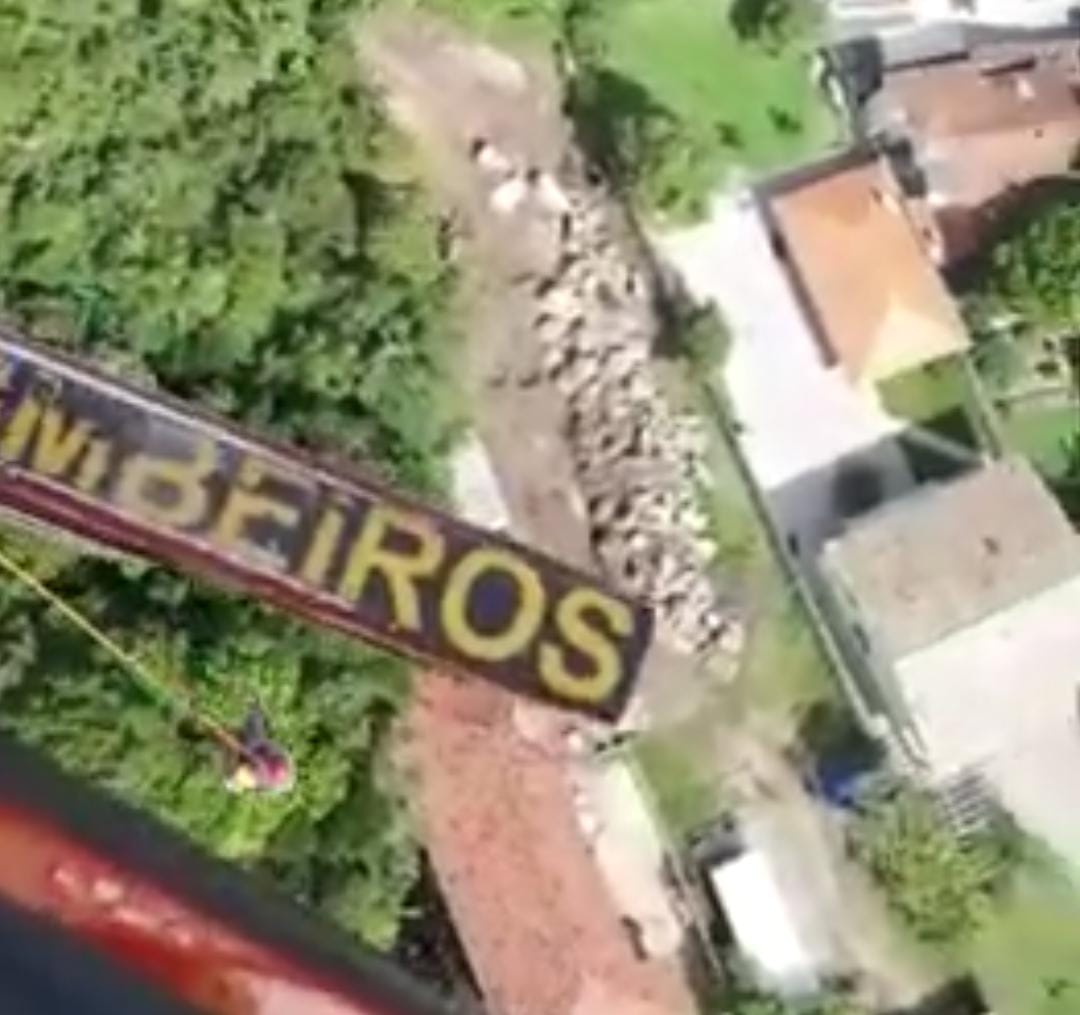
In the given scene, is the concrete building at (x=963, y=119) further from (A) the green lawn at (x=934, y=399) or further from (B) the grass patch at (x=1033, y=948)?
(B) the grass patch at (x=1033, y=948)

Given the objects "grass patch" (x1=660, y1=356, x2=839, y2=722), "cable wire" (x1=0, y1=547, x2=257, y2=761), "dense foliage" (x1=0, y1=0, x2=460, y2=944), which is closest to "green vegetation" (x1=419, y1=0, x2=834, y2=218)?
"grass patch" (x1=660, y1=356, x2=839, y2=722)

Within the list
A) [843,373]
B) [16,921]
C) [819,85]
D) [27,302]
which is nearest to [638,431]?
[843,373]

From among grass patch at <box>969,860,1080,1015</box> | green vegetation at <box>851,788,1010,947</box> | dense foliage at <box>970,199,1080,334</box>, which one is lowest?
grass patch at <box>969,860,1080,1015</box>

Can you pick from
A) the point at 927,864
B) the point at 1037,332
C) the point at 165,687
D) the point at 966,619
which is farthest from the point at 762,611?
the point at 165,687

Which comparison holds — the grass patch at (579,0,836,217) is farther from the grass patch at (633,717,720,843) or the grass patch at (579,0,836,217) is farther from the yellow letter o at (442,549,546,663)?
the yellow letter o at (442,549,546,663)

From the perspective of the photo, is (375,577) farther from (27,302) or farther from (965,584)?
(965,584)
